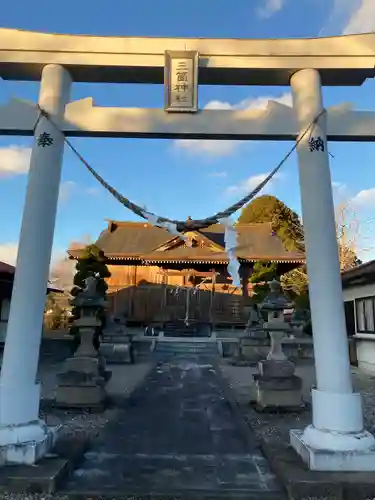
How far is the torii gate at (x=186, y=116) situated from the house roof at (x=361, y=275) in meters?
7.85

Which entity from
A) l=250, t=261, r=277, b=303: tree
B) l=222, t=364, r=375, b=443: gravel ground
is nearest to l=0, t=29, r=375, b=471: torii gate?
l=222, t=364, r=375, b=443: gravel ground

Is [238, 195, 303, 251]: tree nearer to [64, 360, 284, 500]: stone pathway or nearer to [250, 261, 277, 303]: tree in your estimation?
[250, 261, 277, 303]: tree

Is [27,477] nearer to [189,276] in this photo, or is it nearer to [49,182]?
[49,182]

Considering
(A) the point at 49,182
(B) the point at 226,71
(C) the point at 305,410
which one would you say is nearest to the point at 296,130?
(B) the point at 226,71

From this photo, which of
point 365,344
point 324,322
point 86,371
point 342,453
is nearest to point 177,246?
point 365,344

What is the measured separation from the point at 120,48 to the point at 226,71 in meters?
1.34

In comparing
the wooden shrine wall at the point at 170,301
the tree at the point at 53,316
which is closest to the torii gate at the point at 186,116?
the wooden shrine wall at the point at 170,301

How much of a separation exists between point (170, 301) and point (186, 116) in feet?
67.2

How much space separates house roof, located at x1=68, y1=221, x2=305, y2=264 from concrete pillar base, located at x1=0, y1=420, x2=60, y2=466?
18222 mm

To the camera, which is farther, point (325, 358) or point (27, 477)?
point (325, 358)

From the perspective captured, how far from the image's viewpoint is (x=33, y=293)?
13.4ft

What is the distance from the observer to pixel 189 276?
24250mm

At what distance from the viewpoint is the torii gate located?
4.15 meters

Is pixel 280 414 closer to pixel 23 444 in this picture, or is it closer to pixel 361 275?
pixel 23 444
